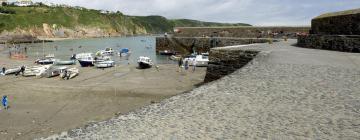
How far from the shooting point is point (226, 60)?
2320 centimetres

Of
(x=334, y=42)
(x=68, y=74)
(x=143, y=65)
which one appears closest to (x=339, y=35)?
(x=334, y=42)

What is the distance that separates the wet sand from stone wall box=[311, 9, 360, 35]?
1249cm

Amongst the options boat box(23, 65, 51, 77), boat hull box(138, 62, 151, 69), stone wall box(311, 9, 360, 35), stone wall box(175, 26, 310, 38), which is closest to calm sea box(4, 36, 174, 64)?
boat hull box(138, 62, 151, 69)

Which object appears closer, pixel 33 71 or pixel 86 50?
pixel 33 71

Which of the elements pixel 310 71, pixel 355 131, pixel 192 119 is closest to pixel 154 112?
pixel 192 119

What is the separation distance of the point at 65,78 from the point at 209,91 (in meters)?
25.1

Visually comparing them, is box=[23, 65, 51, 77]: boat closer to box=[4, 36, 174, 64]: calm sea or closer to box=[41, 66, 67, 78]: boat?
box=[41, 66, 67, 78]: boat

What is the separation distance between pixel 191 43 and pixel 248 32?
10728 mm

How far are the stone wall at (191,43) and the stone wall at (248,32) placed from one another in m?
3.92

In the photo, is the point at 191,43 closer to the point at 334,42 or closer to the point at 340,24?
the point at 340,24

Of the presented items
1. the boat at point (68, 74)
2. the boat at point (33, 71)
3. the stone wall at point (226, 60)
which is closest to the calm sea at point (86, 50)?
the boat at point (33, 71)

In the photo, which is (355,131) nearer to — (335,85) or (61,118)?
(335,85)

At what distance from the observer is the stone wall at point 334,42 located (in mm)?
23623

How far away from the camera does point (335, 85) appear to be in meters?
11.1
